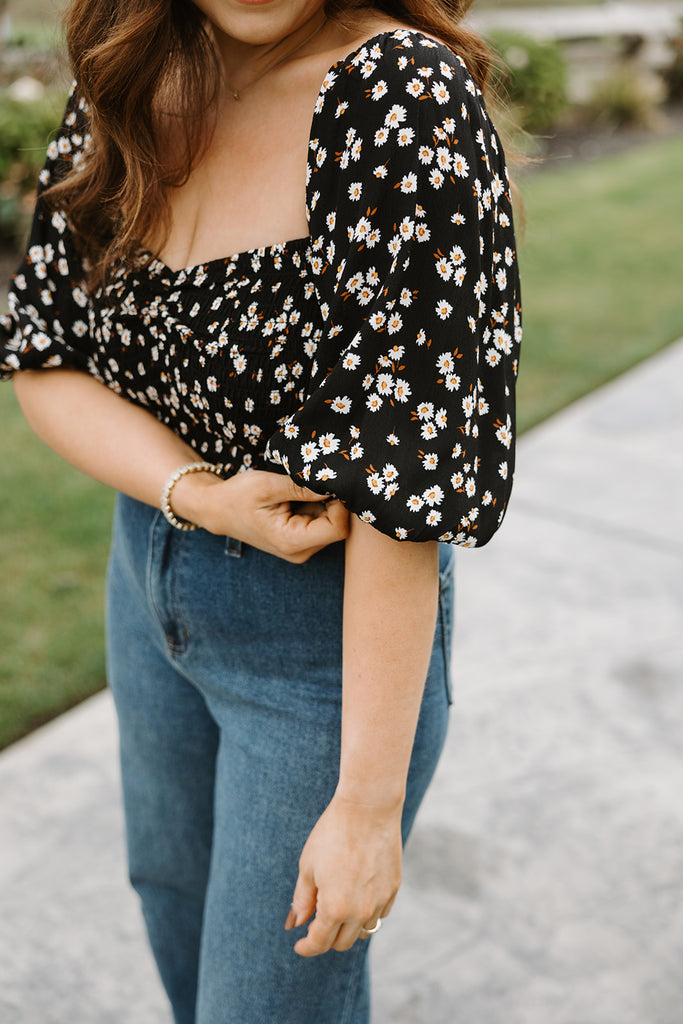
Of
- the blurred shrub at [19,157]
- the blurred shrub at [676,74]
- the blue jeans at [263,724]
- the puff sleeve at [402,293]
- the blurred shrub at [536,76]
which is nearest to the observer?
the puff sleeve at [402,293]

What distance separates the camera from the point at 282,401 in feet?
3.96

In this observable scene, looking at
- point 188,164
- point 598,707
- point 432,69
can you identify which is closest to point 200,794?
point 188,164

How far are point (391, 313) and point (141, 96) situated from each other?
1.94 ft

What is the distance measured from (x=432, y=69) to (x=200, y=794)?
44.2 inches

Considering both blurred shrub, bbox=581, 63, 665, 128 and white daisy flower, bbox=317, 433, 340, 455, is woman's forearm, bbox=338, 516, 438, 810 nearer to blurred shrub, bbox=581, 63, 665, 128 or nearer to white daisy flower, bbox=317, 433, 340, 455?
white daisy flower, bbox=317, 433, 340, 455

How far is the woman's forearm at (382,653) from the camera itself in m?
1.13

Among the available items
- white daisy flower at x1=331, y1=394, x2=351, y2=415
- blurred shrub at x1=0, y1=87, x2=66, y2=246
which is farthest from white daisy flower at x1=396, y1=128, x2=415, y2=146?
blurred shrub at x1=0, y1=87, x2=66, y2=246

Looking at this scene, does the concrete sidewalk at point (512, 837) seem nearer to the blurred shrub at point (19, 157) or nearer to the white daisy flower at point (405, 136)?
the white daisy flower at point (405, 136)

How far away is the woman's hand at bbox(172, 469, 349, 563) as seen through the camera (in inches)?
46.1

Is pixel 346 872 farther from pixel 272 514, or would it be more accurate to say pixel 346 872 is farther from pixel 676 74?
pixel 676 74

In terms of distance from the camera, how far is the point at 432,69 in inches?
42.1

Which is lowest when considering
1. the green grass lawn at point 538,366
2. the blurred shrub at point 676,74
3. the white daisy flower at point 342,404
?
the blurred shrub at point 676,74

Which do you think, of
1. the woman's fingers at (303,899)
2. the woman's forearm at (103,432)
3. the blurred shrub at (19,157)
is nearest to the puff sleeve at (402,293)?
the woman's forearm at (103,432)

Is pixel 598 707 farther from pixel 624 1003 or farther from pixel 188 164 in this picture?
pixel 188 164
